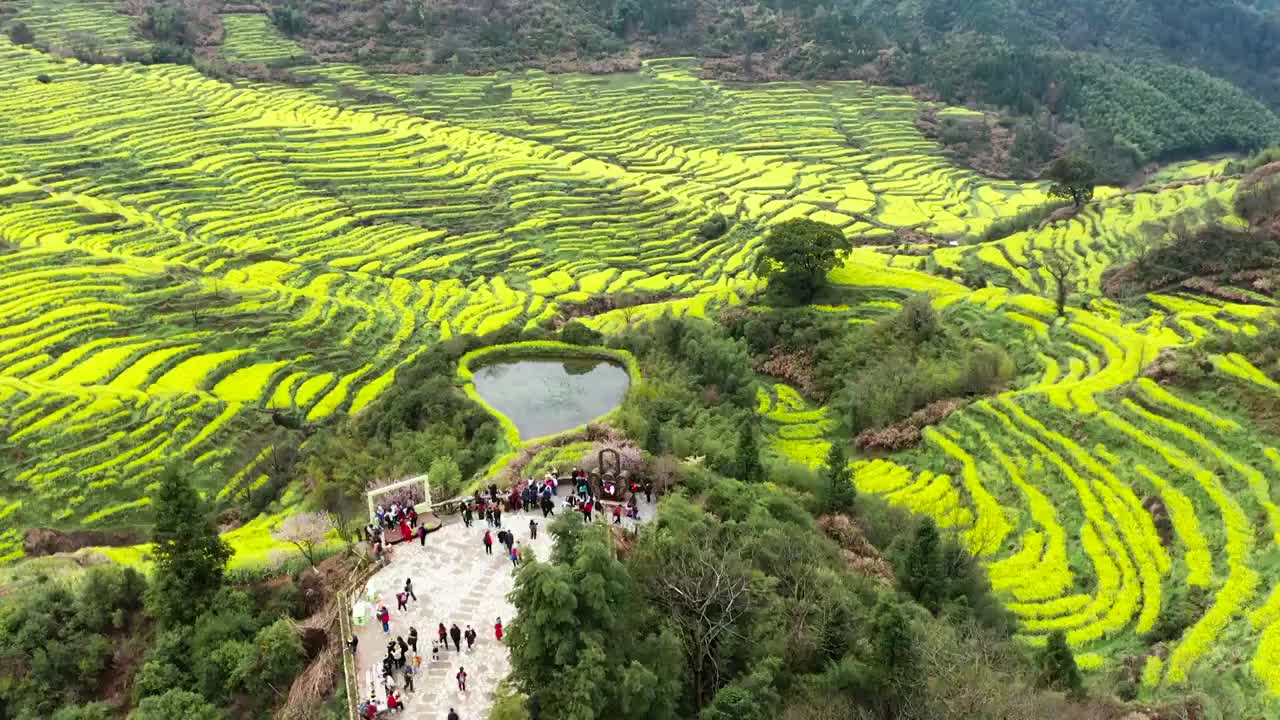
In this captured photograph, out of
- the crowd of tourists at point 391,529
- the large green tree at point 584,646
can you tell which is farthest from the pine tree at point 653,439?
the large green tree at point 584,646

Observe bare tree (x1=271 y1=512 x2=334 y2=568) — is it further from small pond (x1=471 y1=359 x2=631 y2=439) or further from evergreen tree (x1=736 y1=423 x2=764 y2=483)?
evergreen tree (x1=736 y1=423 x2=764 y2=483)

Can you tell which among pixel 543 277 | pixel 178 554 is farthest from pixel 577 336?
pixel 543 277

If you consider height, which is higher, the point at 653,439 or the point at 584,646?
the point at 584,646

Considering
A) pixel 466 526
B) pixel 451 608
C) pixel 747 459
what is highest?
pixel 451 608

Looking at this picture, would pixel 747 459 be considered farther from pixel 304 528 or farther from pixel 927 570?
pixel 304 528

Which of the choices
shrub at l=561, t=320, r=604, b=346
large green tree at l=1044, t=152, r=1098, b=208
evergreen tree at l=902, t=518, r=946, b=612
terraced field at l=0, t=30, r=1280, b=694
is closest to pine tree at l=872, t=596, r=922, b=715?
evergreen tree at l=902, t=518, r=946, b=612

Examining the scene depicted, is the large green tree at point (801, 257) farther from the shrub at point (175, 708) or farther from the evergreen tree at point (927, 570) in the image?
the shrub at point (175, 708)

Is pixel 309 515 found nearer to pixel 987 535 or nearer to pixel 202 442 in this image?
pixel 202 442
